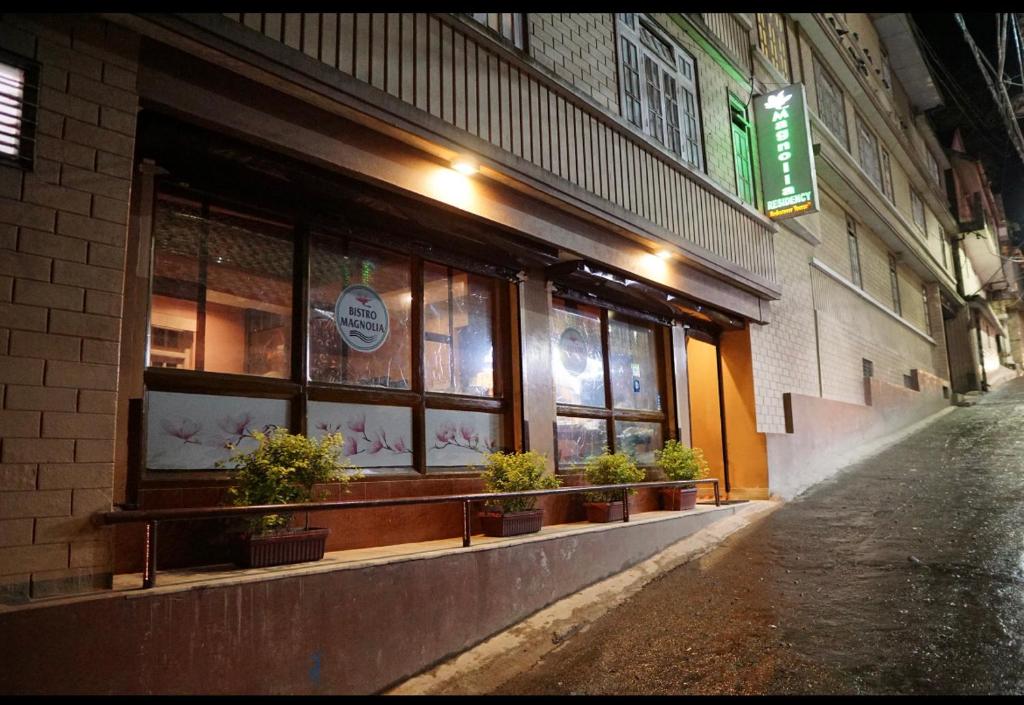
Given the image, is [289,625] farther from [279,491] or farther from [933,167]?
[933,167]

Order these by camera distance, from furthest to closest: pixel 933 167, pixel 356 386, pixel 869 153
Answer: pixel 933 167 → pixel 869 153 → pixel 356 386

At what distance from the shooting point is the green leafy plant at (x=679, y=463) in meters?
10.6

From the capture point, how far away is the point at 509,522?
7301 mm

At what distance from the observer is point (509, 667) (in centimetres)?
589

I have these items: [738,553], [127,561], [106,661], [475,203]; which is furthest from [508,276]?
[106,661]

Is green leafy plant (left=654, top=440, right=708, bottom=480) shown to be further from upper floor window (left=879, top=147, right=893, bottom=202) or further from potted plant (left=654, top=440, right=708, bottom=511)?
upper floor window (left=879, top=147, right=893, bottom=202)

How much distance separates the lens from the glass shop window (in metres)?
9.75

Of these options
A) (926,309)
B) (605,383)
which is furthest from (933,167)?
(605,383)

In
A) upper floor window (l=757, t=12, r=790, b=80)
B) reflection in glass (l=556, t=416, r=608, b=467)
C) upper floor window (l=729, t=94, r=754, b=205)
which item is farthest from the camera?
upper floor window (l=757, t=12, r=790, b=80)

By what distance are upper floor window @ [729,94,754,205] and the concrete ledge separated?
8.99 metres

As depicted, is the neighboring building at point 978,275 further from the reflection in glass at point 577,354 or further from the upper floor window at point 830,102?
the reflection in glass at point 577,354

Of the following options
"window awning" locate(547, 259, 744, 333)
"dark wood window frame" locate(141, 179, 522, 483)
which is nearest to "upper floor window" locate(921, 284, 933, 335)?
"window awning" locate(547, 259, 744, 333)

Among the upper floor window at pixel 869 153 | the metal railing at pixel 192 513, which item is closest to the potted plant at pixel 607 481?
the metal railing at pixel 192 513

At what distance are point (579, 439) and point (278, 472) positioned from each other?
5219 millimetres
